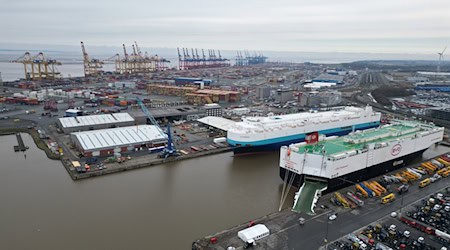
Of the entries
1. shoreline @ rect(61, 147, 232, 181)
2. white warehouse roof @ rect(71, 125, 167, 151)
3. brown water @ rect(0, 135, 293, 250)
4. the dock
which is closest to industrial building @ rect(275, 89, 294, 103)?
white warehouse roof @ rect(71, 125, 167, 151)

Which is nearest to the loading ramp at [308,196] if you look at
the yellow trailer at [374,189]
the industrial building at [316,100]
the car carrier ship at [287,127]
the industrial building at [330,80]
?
the yellow trailer at [374,189]

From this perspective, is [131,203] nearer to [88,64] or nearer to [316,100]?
[316,100]

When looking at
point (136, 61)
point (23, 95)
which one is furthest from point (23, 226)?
point (136, 61)

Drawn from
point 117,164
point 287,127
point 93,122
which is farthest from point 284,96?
point 117,164

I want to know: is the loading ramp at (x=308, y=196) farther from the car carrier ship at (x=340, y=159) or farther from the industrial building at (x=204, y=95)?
the industrial building at (x=204, y=95)

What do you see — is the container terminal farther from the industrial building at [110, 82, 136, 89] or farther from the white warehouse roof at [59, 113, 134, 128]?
the industrial building at [110, 82, 136, 89]

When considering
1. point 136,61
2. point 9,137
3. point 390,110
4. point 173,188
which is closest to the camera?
point 173,188

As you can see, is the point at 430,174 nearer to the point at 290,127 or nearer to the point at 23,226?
the point at 290,127
